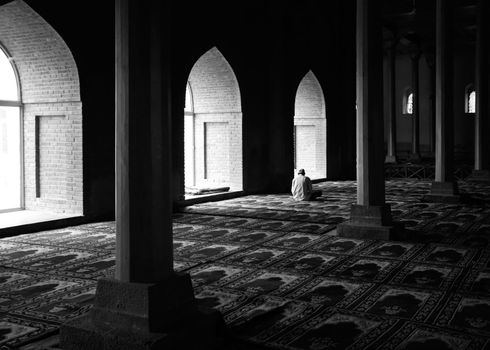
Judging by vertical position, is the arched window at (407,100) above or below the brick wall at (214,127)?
above

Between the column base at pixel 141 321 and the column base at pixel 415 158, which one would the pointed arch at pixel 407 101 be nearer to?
the column base at pixel 415 158

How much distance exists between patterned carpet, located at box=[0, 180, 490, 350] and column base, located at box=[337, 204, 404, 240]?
16cm

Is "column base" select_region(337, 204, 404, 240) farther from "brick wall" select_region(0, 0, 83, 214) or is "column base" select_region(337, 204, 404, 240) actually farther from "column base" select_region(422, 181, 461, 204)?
"brick wall" select_region(0, 0, 83, 214)

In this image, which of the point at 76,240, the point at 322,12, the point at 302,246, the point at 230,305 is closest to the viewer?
the point at 230,305

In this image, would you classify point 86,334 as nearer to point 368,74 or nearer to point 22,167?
point 368,74

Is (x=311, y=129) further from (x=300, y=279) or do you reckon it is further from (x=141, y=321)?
(x=141, y=321)

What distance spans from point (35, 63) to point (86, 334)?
22.3 ft

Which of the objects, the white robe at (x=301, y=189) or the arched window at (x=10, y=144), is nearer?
the arched window at (x=10, y=144)

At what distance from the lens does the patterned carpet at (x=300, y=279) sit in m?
4.08

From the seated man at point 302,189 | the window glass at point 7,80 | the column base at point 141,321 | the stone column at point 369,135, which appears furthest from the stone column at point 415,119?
the column base at point 141,321

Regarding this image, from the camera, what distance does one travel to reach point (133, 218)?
355cm

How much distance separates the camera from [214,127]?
14055 mm

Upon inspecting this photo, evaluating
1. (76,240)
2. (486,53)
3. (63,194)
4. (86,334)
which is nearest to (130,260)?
(86,334)

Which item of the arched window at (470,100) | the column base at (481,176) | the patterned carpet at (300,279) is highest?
the arched window at (470,100)
